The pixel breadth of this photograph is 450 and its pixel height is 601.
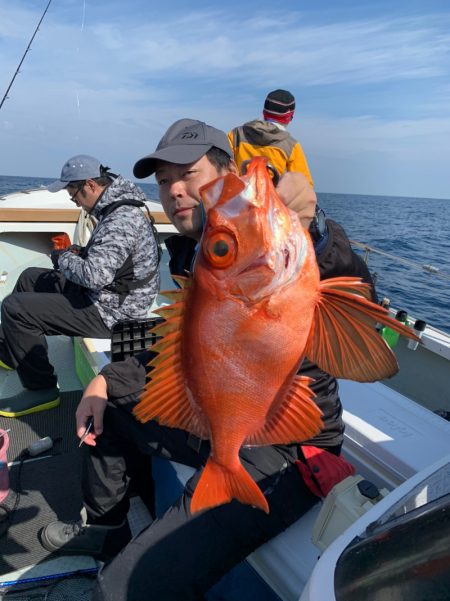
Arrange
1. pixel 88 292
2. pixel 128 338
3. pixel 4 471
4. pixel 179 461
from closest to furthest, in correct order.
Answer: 1. pixel 179 461
2. pixel 4 471
3. pixel 128 338
4. pixel 88 292

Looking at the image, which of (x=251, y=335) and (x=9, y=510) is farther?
(x=9, y=510)

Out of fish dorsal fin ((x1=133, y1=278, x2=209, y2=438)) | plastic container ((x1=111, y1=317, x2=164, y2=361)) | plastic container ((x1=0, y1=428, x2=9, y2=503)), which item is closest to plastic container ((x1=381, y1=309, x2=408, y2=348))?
plastic container ((x1=111, y1=317, x2=164, y2=361))

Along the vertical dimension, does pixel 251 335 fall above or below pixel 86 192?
below

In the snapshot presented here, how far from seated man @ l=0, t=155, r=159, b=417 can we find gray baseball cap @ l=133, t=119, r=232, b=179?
1.69 meters

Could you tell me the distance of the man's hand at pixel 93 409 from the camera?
83.1 inches

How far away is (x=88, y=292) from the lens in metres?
3.78

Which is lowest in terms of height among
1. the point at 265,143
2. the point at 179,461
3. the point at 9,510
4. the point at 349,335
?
the point at 9,510

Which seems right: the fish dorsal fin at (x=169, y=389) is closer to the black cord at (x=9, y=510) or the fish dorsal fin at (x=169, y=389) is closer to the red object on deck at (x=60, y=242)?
the black cord at (x=9, y=510)

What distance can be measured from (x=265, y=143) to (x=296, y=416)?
3505 millimetres

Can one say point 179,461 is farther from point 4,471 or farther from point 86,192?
point 86,192

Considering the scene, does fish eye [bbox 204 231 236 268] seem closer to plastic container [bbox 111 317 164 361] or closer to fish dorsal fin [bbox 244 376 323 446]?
fish dorsal fin [bbox 244 376 323 446]

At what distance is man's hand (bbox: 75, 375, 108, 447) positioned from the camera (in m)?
2.11

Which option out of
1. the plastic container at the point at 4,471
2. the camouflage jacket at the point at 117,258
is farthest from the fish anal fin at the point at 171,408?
the camouflage jacket at the point at 117,258

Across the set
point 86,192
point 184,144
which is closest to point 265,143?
point 86,192
